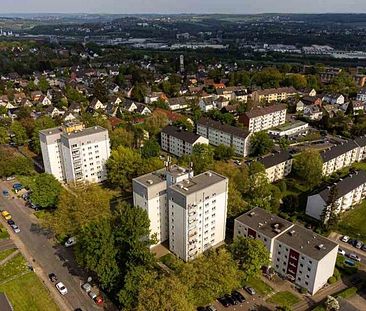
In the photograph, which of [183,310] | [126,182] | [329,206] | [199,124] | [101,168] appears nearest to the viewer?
[183,310]

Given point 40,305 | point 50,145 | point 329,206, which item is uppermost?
point 50,145

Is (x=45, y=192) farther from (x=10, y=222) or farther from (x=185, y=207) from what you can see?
(x=185, y=207)

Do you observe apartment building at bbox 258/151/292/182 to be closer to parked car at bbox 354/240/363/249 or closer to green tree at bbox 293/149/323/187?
green tree at bbox 293/149/323/187

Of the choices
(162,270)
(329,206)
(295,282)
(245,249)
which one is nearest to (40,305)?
(162,270)

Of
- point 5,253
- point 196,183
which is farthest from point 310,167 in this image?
point 5,253

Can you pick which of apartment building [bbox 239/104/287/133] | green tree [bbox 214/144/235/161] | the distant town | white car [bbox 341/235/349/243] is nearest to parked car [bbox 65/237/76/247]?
the distant town

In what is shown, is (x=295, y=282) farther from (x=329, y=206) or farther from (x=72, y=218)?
(x=72, y=218)
